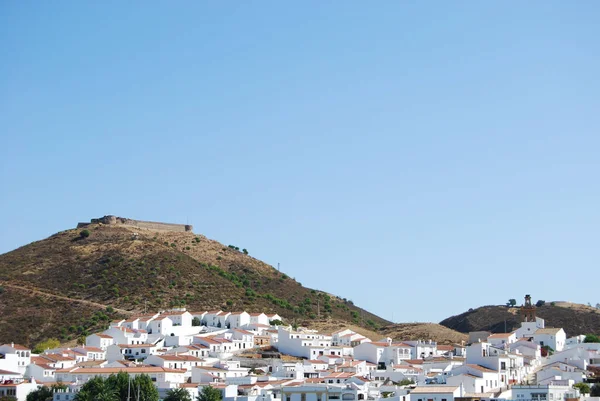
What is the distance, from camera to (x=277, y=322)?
100 metres

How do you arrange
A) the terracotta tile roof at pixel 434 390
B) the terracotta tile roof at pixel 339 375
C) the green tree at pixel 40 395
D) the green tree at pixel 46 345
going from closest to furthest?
the terracotta tile roof at pixel 434 390 < the green tree at pixel 40 395 < the terracotta tile roof at pixel 339 375 < the green tree at pixel 46 345

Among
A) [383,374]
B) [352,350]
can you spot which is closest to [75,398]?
[383,374]

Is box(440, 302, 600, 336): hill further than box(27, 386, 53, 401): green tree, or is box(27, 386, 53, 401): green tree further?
box(440, 302, 600, 336): hill

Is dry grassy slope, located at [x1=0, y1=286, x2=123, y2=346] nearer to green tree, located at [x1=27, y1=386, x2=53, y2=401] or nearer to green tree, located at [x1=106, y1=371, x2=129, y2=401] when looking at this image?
green tree, located at [x1=27, y1=386, x2=53, y2=401]

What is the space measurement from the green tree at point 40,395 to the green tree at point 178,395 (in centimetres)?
928

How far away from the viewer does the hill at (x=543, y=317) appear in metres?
115

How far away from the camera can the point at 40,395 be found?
69125 mm

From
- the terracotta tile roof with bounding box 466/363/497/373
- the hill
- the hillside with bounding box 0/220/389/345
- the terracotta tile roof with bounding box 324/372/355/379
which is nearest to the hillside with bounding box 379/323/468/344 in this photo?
the hillside with bounding box 0/220/389/345

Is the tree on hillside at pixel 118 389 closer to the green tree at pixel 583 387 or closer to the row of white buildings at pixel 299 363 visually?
the row of white buildings at pixel 299 363

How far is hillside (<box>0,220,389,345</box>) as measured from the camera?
103000 mm

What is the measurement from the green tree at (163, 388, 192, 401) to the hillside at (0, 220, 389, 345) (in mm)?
34012

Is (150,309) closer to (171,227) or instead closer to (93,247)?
(93,247)

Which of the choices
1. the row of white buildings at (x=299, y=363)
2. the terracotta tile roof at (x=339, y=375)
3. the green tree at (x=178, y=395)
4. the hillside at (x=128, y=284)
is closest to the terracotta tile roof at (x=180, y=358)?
the row of white buildings at (x=299, y=363)

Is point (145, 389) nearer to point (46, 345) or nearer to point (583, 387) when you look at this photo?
point (583, 387)
